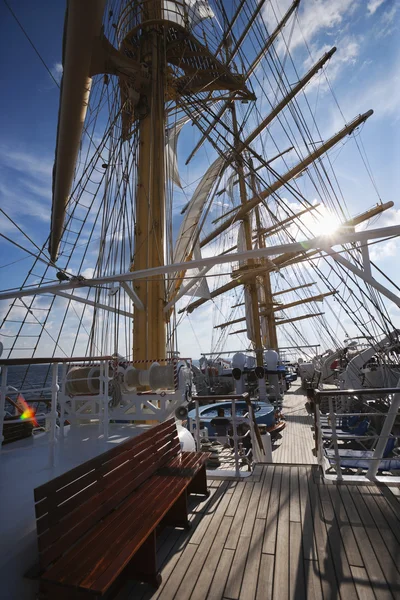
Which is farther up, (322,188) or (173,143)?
(173,143)

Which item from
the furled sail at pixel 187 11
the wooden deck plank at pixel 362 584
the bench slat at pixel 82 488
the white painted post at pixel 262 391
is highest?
the furled sail at pixel 187 11

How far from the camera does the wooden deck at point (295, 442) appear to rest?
29.9 feet

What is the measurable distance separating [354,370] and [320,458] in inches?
492

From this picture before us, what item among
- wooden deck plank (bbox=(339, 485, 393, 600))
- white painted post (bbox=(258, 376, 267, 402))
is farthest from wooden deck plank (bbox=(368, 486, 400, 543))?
white painted post (bbox=(258, 376, 267, 402))

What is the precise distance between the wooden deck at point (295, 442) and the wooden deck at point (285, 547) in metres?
3.52

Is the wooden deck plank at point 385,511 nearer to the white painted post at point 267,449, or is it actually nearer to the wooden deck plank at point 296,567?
the wooden deck plank at point 296,567

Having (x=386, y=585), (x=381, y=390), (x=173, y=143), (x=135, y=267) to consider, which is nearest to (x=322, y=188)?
(x=173, y=143)

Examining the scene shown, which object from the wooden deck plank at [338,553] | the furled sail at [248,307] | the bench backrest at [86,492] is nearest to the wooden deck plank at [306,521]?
the wooden deck plank at [338,553]

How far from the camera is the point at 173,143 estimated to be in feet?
55.1

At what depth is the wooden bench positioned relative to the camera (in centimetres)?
188

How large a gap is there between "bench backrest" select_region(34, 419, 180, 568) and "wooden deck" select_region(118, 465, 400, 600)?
0.63 meters

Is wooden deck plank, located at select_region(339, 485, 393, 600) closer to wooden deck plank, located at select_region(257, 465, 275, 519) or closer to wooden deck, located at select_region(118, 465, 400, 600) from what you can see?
wooden deck, located at select_region(118, 465, 400, 600)

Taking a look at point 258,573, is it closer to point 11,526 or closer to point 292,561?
point 292,561

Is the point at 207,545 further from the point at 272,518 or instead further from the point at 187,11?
the point at 187,11
